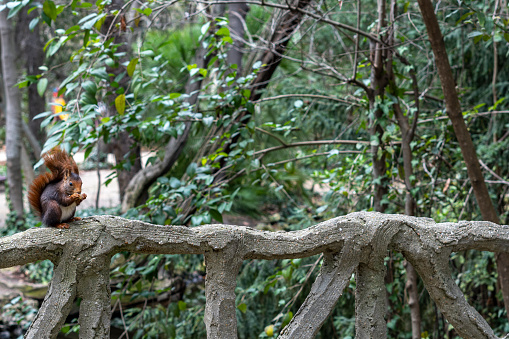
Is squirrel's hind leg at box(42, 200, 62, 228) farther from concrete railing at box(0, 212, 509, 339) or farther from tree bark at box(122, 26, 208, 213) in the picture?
tree bark at box(122, 26, 208, 213)

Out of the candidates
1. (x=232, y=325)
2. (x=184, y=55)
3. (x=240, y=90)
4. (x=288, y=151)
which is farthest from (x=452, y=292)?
(x=288, y=151)

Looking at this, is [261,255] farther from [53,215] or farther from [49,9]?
[49,9]

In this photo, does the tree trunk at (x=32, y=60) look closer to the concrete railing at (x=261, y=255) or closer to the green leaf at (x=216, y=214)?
the green leaf at (x=216, y=214)

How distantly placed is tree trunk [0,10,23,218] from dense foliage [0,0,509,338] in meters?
1.43

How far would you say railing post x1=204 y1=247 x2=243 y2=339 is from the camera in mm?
1146

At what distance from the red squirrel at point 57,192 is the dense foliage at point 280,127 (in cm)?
61

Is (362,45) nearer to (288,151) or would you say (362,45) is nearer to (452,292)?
(288,151)

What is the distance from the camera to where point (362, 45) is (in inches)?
159

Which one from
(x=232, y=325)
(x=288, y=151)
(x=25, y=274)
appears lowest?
(x=25, y=274)

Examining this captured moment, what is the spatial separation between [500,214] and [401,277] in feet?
2.48

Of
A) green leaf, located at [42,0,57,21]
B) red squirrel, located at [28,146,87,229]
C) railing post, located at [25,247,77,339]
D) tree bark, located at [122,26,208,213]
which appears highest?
green leaf, located at [42,0,57,21]

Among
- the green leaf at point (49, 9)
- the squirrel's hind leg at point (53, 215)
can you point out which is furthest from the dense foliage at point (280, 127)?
the squirrel's hind leg at point (53, 215)

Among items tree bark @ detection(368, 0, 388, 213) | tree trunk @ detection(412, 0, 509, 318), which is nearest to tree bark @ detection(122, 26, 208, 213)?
tree bark @ detection(368, 0, 388, 213)

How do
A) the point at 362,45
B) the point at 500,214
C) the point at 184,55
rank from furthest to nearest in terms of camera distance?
the point at 184,55 < the point at 362,45 < the point at 500,214
